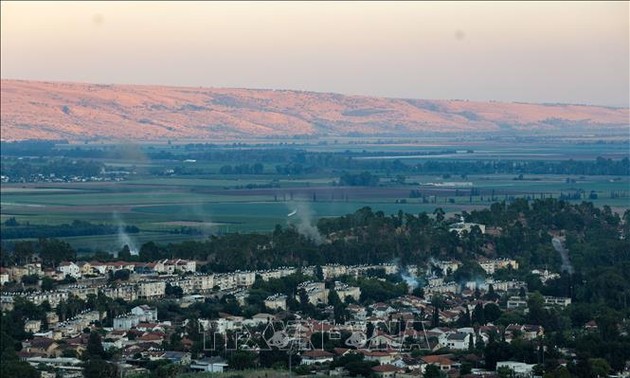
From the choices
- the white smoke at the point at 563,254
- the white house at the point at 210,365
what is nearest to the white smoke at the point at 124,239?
the white smoke at the point at 563,254

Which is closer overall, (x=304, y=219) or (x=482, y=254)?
(x=482, y=254)

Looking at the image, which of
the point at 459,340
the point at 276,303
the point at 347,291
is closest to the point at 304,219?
the point at 347,291

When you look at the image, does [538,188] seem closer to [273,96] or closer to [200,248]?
[200,248]

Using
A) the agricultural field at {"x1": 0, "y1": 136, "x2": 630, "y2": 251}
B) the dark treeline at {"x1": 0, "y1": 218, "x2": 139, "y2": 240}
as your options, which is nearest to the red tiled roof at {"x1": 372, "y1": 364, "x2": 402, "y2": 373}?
the agricultural field at {"x1": 0, "y1": 136, "x2": 630, "y2": 251}

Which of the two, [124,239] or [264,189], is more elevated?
[124,239]

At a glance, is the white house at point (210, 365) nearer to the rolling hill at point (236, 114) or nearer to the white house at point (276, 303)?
the white house at point (276, 303)

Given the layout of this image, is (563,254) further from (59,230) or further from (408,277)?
(59,230)

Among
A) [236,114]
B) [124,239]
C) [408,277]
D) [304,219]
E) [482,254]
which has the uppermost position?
[482,254]
